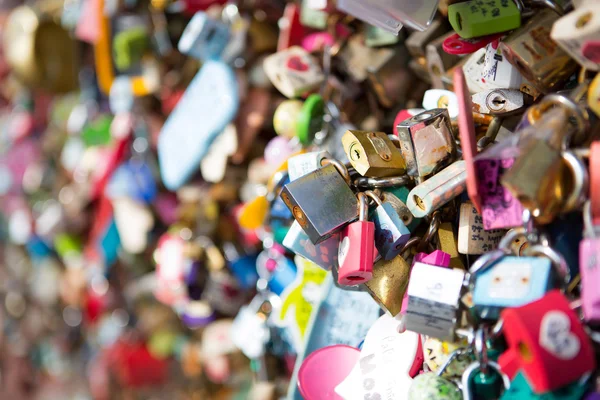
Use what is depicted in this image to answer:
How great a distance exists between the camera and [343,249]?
0.43 m

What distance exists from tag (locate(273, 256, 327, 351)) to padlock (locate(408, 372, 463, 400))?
0.19 m

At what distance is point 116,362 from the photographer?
1048 mm

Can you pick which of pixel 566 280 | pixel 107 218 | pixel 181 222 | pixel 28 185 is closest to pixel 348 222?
pixel 566 280

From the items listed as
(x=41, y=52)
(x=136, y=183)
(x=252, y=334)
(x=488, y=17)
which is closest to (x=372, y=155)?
(x=488, y=17)

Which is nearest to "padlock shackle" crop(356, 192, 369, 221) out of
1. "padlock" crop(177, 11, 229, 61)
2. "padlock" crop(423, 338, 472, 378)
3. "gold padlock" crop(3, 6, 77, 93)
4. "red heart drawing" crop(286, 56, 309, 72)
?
"padlock" crop(423, 338, 472, 378)

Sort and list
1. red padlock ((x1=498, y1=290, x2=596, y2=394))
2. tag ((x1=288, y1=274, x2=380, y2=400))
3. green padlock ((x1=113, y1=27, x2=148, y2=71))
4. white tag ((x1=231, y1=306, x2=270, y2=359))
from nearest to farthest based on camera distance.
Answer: red padlock ((x1=498, y1=290, x2=596, y2=394)) < tag ((x1=288, y1=274, x2=380, y2=400)) < white tag ((x1=231, y1=306, x2=270, y2=359)) < green padlock ((x1=113, y1=27, x2=148, y2=71))

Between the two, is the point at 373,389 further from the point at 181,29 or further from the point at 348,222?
the point at 181,29

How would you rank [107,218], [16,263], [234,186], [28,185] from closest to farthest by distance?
[234,186]
[107,218]
[28,185]
[16,263]

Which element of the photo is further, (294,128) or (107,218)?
(107,218)

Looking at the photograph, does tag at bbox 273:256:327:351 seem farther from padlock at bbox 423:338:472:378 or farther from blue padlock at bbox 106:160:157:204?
blue padlock at bbox 106:160:157:204

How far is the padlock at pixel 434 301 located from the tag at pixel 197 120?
37cm

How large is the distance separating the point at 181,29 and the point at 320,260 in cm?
51

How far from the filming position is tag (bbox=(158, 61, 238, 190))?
685mm

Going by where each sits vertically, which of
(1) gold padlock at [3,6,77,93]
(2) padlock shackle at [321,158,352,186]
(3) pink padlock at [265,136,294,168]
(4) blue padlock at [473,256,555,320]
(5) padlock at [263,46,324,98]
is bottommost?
(1) gold padlock at [3,6,77,93]
